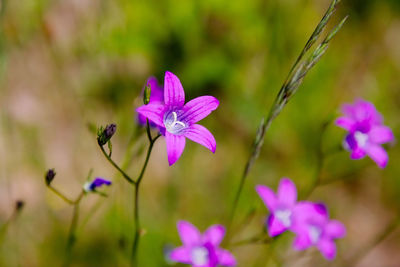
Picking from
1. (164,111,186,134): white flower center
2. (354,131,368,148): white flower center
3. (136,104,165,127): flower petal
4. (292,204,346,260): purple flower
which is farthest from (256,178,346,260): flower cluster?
(136,104,165,127): flower petal

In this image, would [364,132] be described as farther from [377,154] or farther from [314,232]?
[314,232]

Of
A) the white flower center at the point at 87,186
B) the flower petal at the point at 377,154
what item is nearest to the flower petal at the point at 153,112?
the white flower center at the point at 87,186

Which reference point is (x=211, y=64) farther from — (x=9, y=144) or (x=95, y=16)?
(x=9, y=144)

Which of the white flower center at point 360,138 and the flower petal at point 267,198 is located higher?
the white flower center at point 360,138

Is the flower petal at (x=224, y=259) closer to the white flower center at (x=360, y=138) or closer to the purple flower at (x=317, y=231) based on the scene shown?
the purple flower at (x=317, y=231)

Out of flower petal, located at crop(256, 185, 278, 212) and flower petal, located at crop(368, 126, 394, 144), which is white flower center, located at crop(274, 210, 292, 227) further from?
flower petal, located at crop(368, 126, 394, 144)

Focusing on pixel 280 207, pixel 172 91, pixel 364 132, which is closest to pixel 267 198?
pixel 280 207
